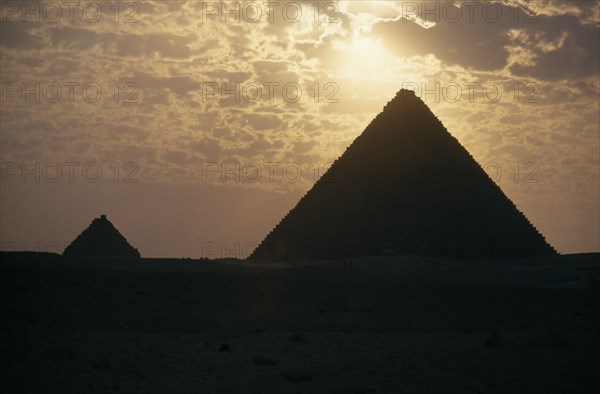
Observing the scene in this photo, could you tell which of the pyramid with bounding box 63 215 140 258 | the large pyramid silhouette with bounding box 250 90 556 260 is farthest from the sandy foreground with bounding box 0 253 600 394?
the pyramid with bounding box 63 215 140 258

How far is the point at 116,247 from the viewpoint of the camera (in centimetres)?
3922

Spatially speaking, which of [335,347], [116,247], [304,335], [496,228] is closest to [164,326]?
[304,335]

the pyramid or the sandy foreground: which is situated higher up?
the pyramid

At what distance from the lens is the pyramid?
38750 millimetres

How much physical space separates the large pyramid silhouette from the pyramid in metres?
8.36

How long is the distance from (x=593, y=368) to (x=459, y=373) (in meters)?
1.57

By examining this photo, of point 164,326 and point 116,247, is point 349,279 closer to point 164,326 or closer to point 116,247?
point 164,326

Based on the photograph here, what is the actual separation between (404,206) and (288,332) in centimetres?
1972

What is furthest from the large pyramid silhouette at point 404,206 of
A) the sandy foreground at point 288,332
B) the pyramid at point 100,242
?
the sandy foreground at point 288,332

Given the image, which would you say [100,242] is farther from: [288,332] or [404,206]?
[288,332]

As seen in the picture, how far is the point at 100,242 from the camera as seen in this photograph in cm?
3894

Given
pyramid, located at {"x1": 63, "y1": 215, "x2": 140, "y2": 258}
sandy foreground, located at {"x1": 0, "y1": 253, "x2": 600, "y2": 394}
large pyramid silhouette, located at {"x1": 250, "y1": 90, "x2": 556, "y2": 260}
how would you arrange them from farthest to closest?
pyramid, located at {"x1": 63, "y1": 215, "x2": 140, "y2": 258} < large pyramid silhouette, located at {"x1": 250, "y1": 90, "x2": 556, "y2": 260} < sandy foreground, located at {"x1": 0, "y1": 253, "x2": 600, "y2": 394}

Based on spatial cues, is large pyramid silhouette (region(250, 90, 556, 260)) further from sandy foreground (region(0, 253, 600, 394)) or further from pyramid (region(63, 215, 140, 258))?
sandy foreground (region(0, 253, 600, 394))

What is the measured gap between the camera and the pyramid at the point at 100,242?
38.8 metres
